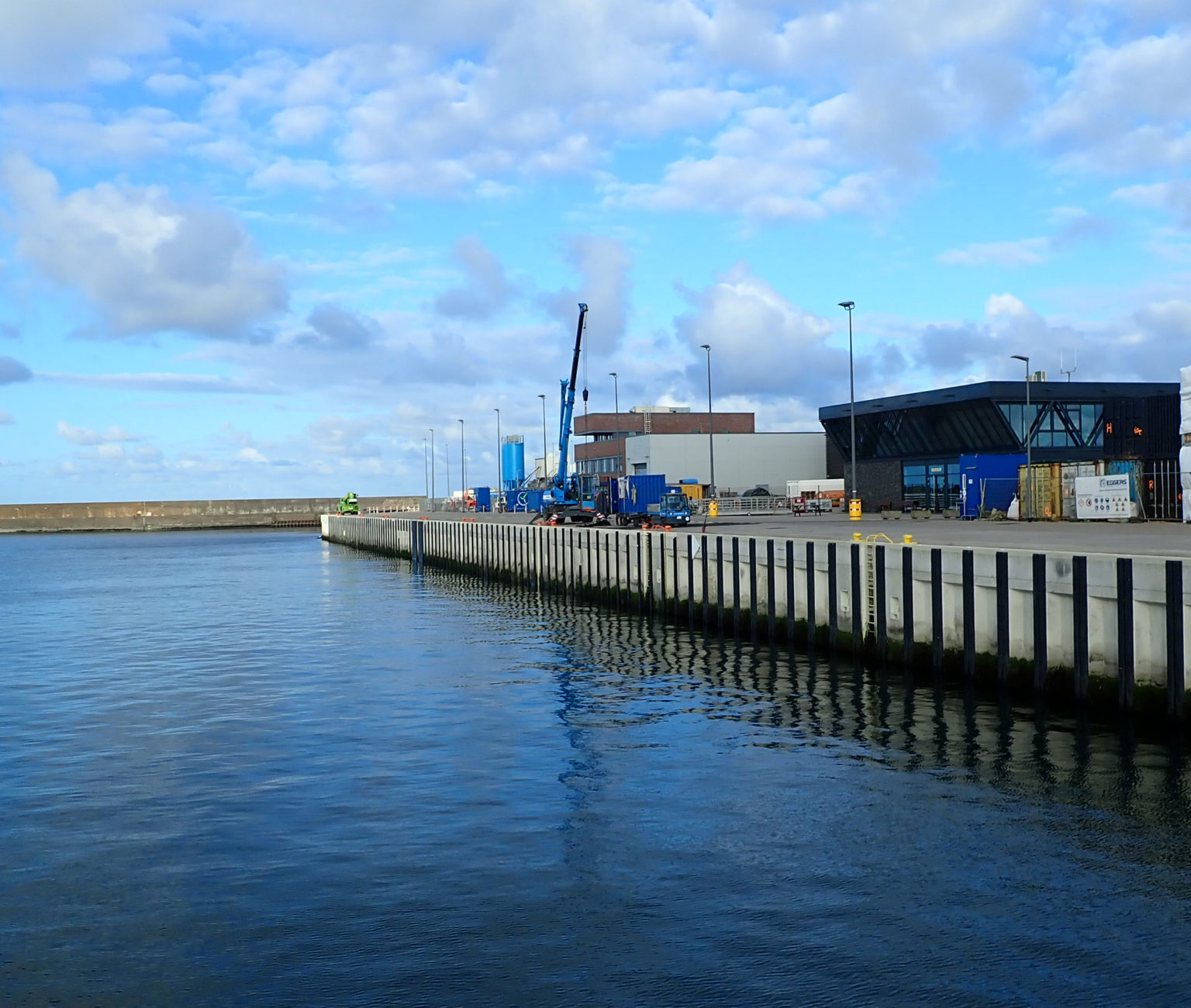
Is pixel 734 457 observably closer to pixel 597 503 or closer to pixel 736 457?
pixel 736 457

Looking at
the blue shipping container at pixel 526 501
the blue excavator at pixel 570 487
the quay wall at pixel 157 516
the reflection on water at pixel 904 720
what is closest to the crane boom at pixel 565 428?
the blue excavator at pixel 570 487

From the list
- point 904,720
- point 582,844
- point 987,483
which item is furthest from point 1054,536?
point 582,844

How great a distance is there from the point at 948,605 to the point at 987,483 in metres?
44.4

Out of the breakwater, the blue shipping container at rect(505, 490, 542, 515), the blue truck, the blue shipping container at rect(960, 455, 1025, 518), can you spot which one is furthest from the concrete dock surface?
the blue shipping container at rect(505, 490, 542, 515)

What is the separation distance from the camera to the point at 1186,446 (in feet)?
159

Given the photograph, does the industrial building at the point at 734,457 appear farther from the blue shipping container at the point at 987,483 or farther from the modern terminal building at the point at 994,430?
the blue shipping container at the point at 987,483

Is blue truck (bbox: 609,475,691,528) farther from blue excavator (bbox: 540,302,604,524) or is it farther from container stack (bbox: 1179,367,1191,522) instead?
container stack (bbox: 1179,367,1191,522)

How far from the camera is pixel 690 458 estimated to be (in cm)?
12419

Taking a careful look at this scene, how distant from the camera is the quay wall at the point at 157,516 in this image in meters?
171

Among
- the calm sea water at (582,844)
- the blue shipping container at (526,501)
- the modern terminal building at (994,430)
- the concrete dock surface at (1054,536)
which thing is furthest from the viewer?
the blue shipping container at (526,501)

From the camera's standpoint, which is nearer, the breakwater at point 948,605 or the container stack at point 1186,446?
the breakwater at point 948,605

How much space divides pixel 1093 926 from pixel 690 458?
115m

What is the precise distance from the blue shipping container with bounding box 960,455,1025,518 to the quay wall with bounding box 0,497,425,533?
116906 millimetres

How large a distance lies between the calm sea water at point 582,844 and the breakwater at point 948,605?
1.07 m
